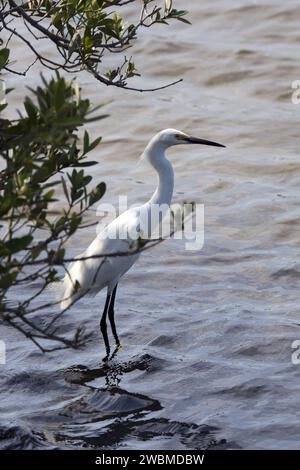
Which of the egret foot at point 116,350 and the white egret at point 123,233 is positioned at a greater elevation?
the white egret at point 123,233

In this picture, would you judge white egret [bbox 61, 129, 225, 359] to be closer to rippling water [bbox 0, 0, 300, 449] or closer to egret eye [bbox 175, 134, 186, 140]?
egret eye [bbox 175, 134, 186, 140]

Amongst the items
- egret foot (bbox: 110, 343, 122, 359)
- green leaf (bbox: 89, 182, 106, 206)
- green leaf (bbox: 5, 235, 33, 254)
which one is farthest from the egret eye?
green leaf (bbox: 5, 235, 33, 254)

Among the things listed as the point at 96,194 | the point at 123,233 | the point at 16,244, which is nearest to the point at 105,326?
the point at 123,233

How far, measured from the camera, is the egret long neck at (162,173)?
24.2 feet

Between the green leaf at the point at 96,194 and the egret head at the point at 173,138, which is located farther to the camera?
the egret head at the point at 173,138

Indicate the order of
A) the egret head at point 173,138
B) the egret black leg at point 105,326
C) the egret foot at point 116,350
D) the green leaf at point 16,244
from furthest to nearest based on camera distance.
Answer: the egret head at point 173,138 → the egret black leg at point 105,326 → the egret foot at point 116,350 → the green leaf at point 16,244

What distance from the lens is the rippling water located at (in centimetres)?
598

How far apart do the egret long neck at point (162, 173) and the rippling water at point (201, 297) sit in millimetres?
886

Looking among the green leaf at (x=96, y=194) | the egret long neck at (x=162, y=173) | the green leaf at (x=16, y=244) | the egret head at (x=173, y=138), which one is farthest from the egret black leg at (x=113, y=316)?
the green leaf at (x=16, y=244)

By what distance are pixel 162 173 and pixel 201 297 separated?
3.66 ft

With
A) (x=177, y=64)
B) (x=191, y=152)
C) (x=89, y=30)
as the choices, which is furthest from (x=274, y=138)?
(x=89, y=30)

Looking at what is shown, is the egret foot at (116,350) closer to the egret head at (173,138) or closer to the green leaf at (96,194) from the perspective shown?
the egret head at (173,138)

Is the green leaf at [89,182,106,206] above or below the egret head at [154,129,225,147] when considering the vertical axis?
above

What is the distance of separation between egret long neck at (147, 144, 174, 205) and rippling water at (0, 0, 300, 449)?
34.9 inches
